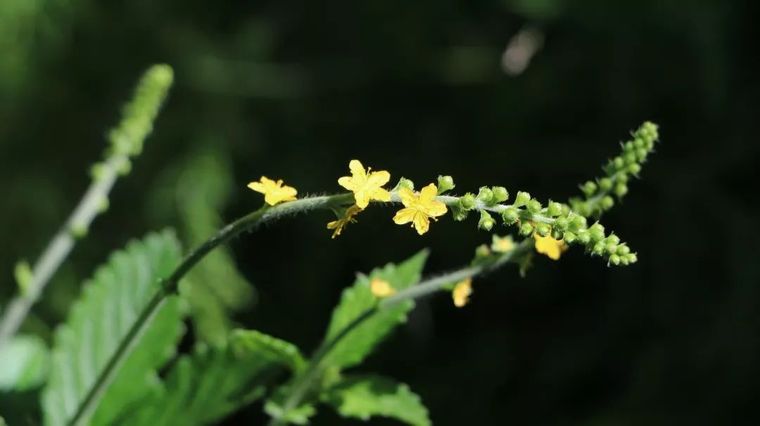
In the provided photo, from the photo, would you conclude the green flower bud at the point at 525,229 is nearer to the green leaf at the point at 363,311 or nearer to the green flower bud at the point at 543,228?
the green flower bud at the point at 543,228

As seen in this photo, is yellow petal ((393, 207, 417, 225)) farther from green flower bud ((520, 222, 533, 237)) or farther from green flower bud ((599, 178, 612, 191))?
green flower bud ((599, 178, 612, 191))

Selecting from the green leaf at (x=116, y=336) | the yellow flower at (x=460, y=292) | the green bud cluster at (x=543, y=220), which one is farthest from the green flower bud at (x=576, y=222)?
the green leaf at (x=116, y=336)

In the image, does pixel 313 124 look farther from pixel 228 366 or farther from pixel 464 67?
pixel 228 366

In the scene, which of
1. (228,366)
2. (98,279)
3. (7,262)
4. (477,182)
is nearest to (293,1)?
(477,182)

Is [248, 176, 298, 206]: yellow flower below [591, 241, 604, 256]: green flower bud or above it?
below

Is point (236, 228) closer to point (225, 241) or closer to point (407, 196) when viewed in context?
point (225, 241)

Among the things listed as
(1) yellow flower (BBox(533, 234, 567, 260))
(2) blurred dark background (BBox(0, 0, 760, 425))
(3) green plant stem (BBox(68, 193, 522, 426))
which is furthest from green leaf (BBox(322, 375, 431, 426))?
(2) blurred dark background (BBox(0, 0, 760, 425))

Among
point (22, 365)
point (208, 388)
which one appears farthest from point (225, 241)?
point (22, 365)
